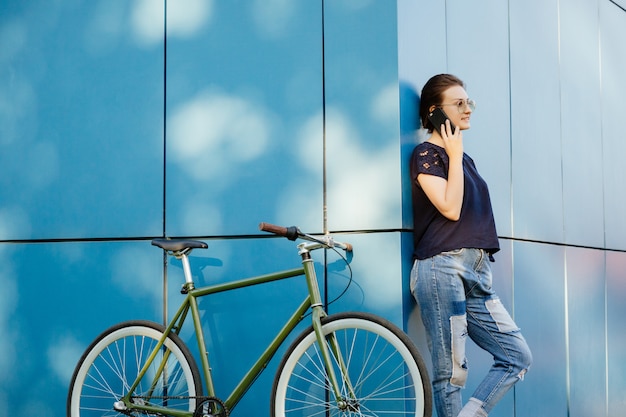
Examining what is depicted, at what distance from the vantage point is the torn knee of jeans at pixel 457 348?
15.5 ft

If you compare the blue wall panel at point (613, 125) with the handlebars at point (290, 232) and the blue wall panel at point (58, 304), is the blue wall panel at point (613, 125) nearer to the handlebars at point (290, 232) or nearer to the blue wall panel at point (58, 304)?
the handlebars at point (290, 232)

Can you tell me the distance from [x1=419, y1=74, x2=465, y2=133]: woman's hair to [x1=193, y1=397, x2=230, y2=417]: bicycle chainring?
6.50ft

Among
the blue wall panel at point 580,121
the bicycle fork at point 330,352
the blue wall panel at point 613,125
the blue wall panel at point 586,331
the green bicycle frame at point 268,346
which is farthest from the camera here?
the blue wall panel at point 613,125

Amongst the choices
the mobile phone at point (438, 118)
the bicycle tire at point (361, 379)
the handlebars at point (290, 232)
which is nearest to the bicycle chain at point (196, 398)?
the bicycle tire at point (361, 379)

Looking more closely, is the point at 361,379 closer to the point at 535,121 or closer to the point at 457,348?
the point at 457,348

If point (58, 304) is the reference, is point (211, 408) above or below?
below

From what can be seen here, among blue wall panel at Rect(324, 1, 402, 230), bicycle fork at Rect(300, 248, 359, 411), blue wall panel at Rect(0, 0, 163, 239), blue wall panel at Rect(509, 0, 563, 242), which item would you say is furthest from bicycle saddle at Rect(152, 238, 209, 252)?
blue wall panel at Rect(509, 0, 563, 242)

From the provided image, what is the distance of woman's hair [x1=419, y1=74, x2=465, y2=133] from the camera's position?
202 inches

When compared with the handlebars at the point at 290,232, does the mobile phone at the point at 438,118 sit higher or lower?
higher

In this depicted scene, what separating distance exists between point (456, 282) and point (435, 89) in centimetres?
117

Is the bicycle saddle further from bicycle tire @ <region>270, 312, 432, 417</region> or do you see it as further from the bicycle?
bicycle tire @ <region>270, 312, 432, 417</region>

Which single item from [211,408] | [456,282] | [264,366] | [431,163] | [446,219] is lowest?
[211,408]

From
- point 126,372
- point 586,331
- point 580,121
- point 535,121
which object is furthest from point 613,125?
point 126,372

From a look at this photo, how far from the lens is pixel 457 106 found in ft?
16.7
